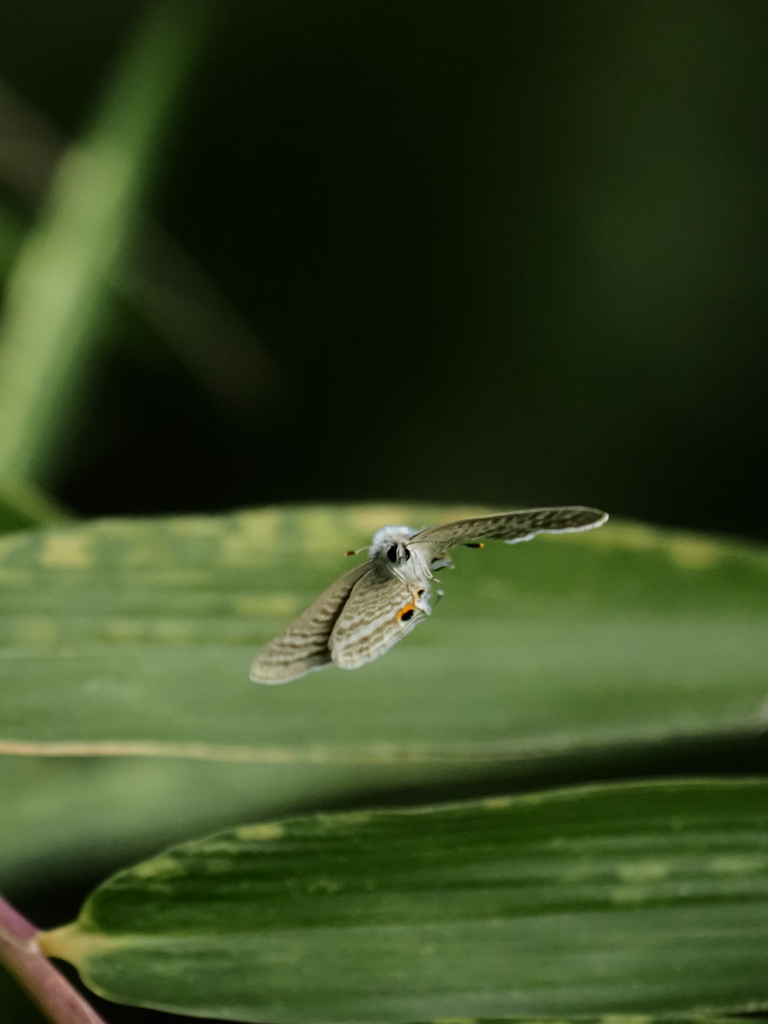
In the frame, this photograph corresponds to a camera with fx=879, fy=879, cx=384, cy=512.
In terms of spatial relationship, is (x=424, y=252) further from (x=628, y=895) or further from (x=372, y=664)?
(x=628, y=895)

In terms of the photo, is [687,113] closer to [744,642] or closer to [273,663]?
[744,642]

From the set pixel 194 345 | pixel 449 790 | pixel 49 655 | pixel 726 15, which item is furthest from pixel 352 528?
pixel 726 15

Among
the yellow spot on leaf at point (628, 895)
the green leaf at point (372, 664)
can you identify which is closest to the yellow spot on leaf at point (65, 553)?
the green leaf at point (372, 664)

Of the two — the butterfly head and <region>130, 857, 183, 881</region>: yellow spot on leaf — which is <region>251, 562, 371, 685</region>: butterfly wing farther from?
<region>130, 857, 183, 881</region>: yellow spot on leaf

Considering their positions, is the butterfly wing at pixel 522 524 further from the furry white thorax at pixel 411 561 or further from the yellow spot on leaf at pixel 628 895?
the yellow spot on leaf at pixel 628 895

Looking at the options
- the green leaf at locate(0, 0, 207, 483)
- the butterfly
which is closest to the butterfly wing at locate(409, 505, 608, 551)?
the butterfly

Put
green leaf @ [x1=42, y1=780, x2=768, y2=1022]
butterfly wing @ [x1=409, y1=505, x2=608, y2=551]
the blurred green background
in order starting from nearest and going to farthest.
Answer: butterfly wing @ [x1=409, y1=505, x2=608, y2=551] → green leaf @ [x1=42, y1=780, x2=768, y2=1022] → the blurred green background

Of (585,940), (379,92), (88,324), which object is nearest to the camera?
(585,940)
